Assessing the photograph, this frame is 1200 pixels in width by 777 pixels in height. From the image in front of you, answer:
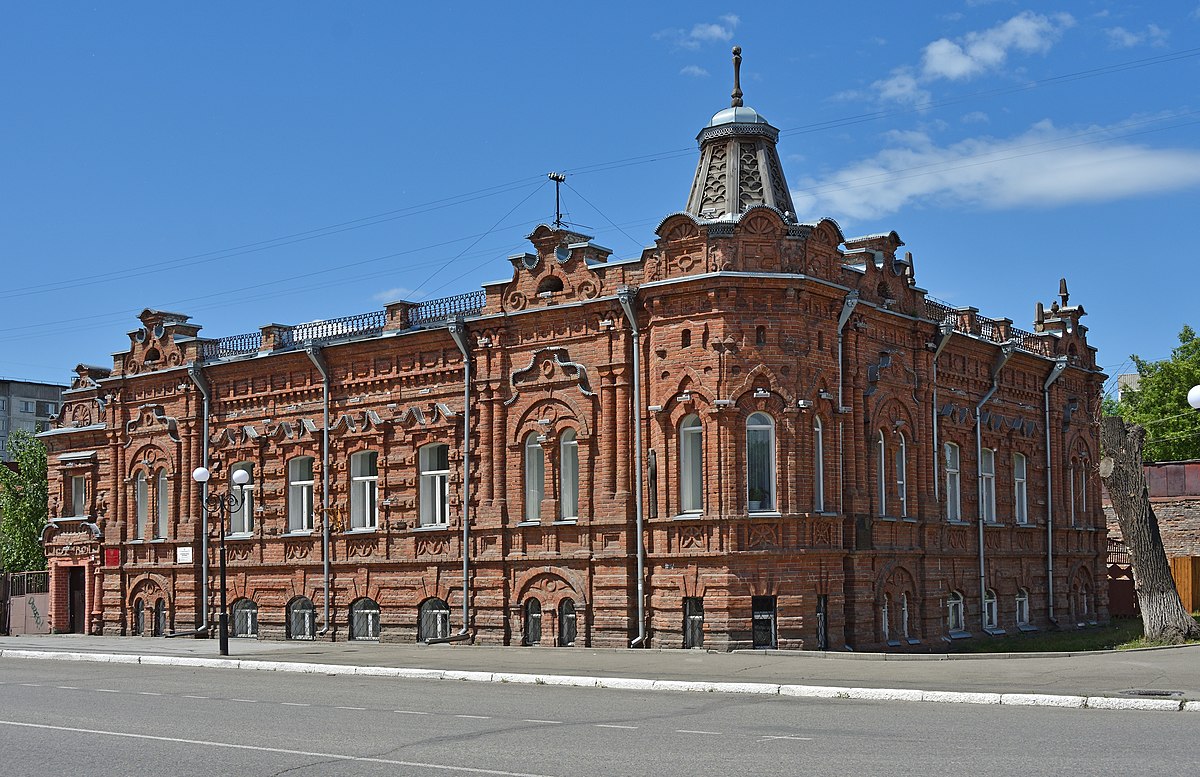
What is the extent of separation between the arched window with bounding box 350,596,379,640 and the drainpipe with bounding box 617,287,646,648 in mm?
7674

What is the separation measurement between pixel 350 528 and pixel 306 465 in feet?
7.67

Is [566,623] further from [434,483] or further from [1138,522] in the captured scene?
[1138,522]

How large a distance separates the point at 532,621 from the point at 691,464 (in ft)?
16.9

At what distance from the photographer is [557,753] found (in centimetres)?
1292

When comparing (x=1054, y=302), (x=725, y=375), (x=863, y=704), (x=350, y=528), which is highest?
(x=1054, y=302)

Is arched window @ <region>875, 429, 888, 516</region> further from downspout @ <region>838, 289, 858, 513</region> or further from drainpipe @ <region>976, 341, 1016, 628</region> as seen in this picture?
drainpipe @ <region>976, 341, 1016, 628</region>

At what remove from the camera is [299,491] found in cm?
3344

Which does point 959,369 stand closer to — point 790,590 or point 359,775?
point 790,590

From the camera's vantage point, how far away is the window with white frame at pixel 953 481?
32.0m

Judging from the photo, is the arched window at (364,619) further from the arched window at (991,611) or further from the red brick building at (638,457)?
the arched window at (991,611)

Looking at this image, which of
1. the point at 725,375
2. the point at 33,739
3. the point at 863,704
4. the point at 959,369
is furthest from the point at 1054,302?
the point at 33,739

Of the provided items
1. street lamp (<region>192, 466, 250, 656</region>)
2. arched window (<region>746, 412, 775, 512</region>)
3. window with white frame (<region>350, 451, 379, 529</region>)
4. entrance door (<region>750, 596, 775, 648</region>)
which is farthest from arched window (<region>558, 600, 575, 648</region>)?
street lamp (<region>192, 466, 250, 656</region>)

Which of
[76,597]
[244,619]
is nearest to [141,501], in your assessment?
[76,597]

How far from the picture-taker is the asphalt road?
39.8ft
